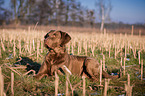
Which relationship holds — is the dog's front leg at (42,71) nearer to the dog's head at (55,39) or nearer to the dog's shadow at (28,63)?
the dog's head at (55,39)

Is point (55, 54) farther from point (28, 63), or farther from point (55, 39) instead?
point (28, 63)

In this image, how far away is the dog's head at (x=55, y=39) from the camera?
301 centimetres

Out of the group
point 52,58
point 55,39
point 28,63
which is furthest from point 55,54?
point 28,63

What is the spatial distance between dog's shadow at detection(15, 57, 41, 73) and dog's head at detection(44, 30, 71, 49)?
1.36 metres

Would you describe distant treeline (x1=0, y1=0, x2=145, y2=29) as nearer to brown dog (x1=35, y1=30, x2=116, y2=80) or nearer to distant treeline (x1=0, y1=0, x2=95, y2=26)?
Answer: distant treeline (x1=0, y1=0, x2=95, y2=26)

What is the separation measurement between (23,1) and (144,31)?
2906 centimetres

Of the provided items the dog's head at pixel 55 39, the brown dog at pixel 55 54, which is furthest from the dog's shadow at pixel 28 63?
the dog's head at pixel 55 39

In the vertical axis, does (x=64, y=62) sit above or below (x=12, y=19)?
below

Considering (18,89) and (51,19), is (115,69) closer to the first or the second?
(18,89)

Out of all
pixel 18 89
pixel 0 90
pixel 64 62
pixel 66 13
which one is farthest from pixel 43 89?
pixel 66 13

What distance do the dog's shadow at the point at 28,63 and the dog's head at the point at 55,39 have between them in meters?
1.36

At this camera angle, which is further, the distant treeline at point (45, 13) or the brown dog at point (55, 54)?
the distant treeline at point (45, 13)

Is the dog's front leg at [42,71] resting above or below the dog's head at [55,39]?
below

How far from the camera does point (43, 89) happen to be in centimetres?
269
